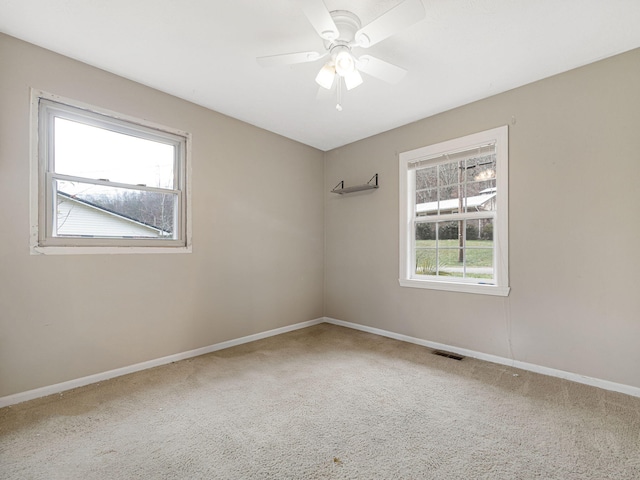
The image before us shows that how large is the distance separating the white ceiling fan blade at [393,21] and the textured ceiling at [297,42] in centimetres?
25

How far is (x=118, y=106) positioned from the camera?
2.56 metres

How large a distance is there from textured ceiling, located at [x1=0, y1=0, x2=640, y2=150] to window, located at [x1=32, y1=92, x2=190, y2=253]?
45 centimetres

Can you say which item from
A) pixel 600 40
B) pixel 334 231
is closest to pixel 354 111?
pixel 334 231

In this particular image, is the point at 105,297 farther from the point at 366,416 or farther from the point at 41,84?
the point at 366,416

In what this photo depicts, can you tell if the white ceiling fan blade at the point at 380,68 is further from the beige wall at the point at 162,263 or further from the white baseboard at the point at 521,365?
the white baseboard at the point at 521,365

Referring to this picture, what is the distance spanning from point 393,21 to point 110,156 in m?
2.43

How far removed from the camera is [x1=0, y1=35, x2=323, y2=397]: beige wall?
6.93ft

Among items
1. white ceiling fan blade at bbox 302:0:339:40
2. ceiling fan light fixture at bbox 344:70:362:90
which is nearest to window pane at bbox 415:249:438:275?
ceiling fan light fixture at bbox 344:70:362:90

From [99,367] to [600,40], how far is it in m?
4.44

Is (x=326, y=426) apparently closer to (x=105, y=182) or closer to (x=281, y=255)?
(x=281, y=255)

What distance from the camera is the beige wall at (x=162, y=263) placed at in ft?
6.93

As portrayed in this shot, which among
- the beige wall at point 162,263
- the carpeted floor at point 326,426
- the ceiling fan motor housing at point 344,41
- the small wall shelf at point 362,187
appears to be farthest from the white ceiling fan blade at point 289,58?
the carpeted floor at point 326,426

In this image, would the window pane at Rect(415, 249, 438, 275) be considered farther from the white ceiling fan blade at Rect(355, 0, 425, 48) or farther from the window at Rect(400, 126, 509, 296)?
the white ceiling fan blade at Rect(355, 0, 425, 48)

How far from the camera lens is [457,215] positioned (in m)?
3.19
